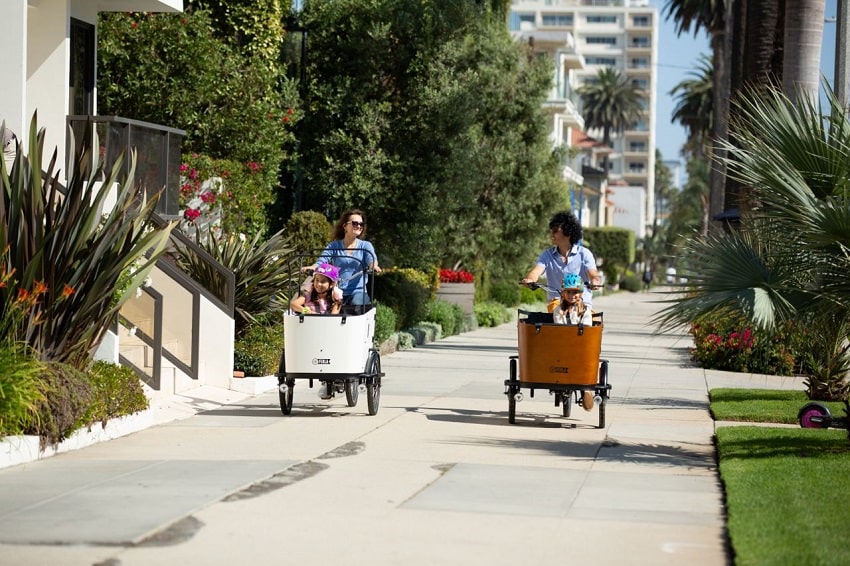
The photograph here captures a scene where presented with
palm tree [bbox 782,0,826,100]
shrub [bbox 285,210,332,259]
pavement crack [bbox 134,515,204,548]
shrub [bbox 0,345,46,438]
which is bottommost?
pavement crack [bbox 134,515,204,548]

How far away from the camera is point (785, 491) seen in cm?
915

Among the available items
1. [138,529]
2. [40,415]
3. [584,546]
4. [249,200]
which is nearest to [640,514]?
[584,546]

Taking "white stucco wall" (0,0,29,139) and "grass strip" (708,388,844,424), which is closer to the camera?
"grass strip" (708,388,844,424)

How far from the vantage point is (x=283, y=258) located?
18.6 m

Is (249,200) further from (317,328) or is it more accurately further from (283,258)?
(317,328)

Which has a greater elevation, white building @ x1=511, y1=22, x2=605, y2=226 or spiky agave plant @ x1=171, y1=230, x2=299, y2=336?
white building @ x1=511, y1=22, x2=605, y2=226

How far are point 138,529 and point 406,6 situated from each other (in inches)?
843

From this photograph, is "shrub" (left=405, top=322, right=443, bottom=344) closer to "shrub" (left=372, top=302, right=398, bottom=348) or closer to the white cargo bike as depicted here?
"shrub" (left=372, top=302, right=398, bottom=348)

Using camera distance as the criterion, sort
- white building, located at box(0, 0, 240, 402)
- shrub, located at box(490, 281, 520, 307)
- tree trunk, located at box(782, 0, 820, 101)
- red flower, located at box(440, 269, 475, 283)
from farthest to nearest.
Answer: shrub, located at box(490, 281, 520, 307) → red flower, located at box(440, 269, 475, 283) → tree trunk, located at box(782, 0, 820, 101) → white building, located at box(0, 0, 240, 402)

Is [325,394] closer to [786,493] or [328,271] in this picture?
[328,271]

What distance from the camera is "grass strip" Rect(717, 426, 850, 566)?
7262 mm

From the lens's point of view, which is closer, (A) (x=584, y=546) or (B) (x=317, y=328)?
(A) (x=584, y=546)

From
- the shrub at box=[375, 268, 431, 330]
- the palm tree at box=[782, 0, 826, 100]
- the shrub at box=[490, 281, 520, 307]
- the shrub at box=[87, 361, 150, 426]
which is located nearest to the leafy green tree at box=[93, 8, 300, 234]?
the shrub at box=[375, 268, 431, 330]

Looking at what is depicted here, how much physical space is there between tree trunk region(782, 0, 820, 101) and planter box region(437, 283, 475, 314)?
49.1ft
